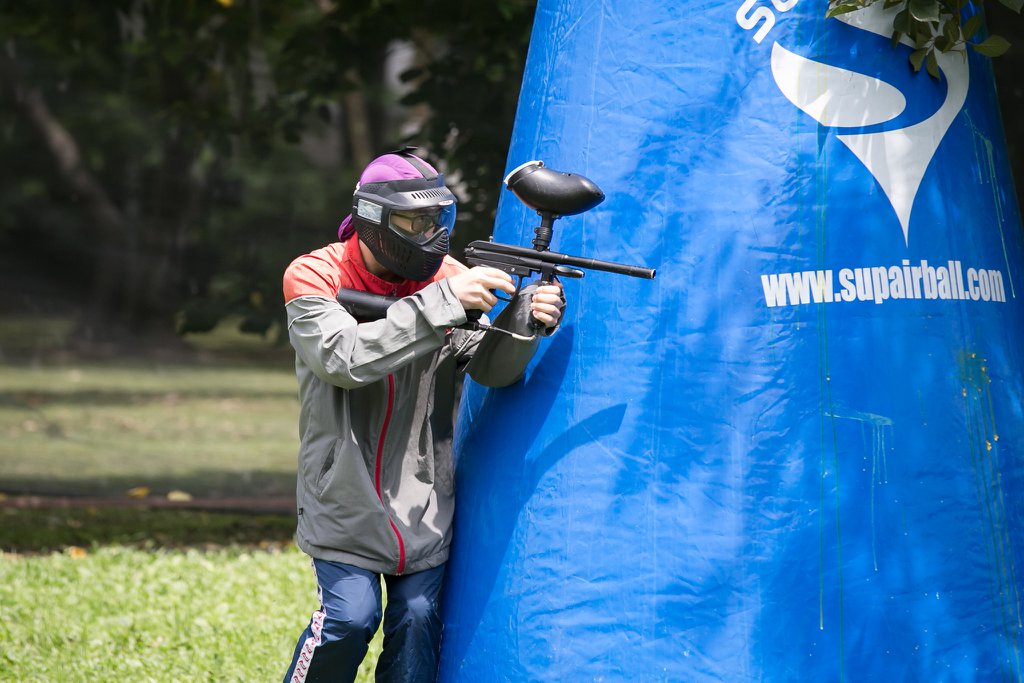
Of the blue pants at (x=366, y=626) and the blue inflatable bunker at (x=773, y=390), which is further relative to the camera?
the blue pants at (x=366, y=626)

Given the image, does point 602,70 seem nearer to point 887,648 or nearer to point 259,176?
point 887,648

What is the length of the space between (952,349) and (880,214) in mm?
379

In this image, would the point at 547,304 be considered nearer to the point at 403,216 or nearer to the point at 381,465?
the point at 403,216

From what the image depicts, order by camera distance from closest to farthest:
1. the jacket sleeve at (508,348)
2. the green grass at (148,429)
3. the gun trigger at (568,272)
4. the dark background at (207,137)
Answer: the gun trigger at (568,272)
the jacket sleeve at (508,348)
the dark background at (207,137)
the green grass at (148,429)

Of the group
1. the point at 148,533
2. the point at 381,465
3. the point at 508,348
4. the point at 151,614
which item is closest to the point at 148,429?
the point at 148,533

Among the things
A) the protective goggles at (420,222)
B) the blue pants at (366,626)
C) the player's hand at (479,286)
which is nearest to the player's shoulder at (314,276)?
the protective goggles at (420,222)

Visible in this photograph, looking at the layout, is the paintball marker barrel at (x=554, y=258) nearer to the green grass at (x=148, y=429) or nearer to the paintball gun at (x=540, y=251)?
the paintball gun at (x=540, y=251)

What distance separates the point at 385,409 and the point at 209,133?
5.72m

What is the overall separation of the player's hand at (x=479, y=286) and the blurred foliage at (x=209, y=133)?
4.10 m

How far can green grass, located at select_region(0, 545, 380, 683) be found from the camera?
4.80m

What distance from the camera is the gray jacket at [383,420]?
300 centimetres

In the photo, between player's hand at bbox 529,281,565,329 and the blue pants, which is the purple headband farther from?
the blue pants

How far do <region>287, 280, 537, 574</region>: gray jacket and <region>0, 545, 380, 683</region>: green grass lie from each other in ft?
5.38

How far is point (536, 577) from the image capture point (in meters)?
3.08
